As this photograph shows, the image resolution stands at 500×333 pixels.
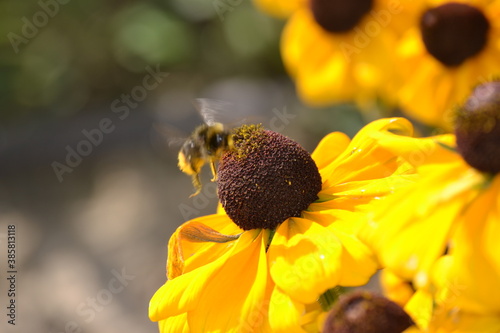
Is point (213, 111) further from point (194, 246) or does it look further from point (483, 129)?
point (483, 129)

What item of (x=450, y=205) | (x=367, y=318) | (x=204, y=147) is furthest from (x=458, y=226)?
(x=204, y=147)

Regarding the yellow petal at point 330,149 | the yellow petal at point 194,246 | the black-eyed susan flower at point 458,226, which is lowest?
the yellow petal at point 194,246

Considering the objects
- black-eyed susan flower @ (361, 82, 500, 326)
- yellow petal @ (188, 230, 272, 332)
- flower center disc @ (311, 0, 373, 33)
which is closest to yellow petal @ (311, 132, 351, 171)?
yellow petal @ (188, 230, 272, 332)

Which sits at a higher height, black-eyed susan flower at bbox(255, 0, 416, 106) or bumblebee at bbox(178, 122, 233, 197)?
bumblebee at bbox(178, 122, 233, 197)

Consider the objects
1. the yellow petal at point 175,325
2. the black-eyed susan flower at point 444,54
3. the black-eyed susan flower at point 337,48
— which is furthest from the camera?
the black-eyed susan flower at point 337,48

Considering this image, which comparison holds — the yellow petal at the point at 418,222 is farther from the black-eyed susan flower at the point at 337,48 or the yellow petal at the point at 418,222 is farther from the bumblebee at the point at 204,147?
the black-eyed susan flower at the point at 337,48

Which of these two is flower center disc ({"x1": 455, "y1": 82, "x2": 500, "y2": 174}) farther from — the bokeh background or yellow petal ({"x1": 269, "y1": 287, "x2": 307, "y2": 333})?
the bokeh background

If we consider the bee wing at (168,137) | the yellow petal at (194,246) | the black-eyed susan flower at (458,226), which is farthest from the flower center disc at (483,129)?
the bee wing at (168,137)
